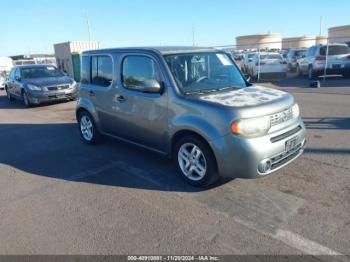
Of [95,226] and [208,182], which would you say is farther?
[208,182]

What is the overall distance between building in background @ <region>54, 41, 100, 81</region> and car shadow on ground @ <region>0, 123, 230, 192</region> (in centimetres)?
1579

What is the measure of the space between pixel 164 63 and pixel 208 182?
5.78 ft

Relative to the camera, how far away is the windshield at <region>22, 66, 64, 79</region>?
1288cm

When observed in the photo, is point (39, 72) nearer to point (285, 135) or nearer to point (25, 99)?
point (25, 99)

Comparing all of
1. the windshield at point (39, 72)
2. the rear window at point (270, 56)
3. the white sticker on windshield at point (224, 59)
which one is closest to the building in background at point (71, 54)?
the windshield at point (39, 72)

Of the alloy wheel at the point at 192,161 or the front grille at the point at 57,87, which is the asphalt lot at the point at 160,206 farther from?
the front grille at the point at 57,87

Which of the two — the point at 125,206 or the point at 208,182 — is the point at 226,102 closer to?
the point at 208,182

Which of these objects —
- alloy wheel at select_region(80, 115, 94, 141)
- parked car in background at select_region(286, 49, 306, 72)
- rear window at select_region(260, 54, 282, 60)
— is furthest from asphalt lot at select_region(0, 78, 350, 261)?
parked car in background at select_region(286, 49, 306, 72)

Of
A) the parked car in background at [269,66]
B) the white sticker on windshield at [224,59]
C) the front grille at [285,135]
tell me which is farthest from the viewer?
the parked car in background at [269,66]

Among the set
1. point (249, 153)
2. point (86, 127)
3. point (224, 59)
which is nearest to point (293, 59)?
point (224, 59)

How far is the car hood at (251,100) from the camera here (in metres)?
3.66

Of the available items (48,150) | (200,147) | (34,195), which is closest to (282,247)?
(200,147)

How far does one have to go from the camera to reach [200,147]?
3957mm

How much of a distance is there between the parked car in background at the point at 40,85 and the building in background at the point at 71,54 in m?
8.69
